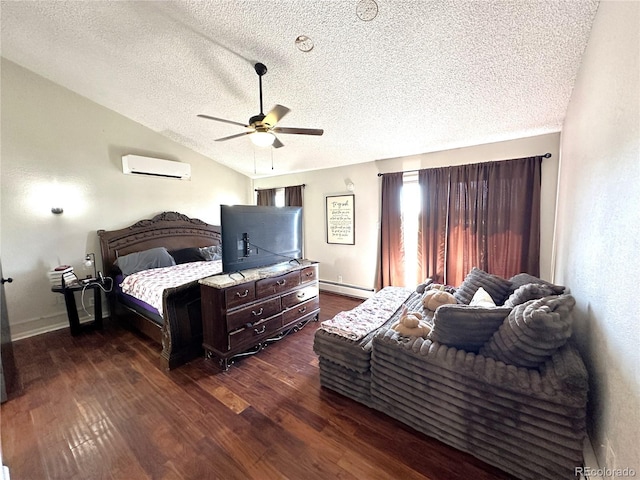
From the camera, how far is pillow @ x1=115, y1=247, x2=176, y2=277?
11.2ft

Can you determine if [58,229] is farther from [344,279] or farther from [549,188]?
[549,188]

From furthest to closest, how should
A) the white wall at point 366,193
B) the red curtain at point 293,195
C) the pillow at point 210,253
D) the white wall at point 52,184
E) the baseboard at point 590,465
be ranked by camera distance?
the red curtain at point 293,195
the pillow at point 210,253
the white wall at point 52,184
the white wall at point 366,193
the baseboard at point 590,465

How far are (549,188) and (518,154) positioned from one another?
1.69ft

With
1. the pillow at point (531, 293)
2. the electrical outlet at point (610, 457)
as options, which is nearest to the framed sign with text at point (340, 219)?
the pillow at point (531, 293)

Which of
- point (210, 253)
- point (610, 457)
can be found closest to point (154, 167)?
point (210, 253)

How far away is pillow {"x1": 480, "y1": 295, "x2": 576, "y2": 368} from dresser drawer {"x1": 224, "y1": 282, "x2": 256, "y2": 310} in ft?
6.49

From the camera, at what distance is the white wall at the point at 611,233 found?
3.16 feet

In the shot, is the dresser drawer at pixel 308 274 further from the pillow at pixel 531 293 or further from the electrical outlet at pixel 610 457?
the electrical outlet at pixel 610 457

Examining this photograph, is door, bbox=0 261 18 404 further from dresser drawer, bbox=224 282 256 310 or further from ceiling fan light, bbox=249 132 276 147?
ceiling fan light, bbox=249 132 276 147

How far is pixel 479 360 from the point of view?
138 cm

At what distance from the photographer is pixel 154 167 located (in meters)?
3.99

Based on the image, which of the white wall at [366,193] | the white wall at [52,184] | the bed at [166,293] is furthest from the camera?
the white wall at [52,184]

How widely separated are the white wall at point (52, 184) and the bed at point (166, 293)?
0.77 ft
